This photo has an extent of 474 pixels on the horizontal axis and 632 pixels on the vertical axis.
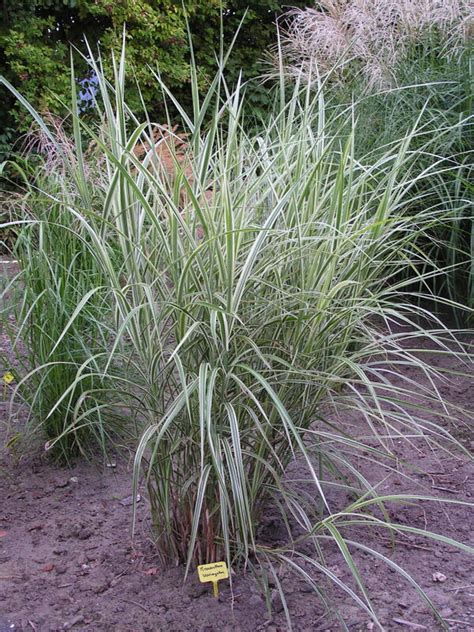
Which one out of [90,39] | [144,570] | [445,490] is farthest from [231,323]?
[90,39]

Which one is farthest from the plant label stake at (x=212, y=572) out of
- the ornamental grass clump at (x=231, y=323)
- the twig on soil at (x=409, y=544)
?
the twig on soil at (x=409, y=544)

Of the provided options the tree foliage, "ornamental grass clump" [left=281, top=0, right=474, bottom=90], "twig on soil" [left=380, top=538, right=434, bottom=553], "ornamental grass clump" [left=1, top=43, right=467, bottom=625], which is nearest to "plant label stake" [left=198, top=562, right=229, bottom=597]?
"ornamental grass clump" [left=1, top=43, right=467, bottom=625]

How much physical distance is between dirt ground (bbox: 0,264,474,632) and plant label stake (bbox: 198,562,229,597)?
0.12m

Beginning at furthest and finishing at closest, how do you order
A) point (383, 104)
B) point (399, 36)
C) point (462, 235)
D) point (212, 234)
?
1. point (399, 36)
2. point (383, 104)
3. point (462, 235)
4. point (212, 234)

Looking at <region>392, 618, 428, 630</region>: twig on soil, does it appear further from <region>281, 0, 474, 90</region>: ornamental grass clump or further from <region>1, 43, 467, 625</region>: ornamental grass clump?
<region>281, 0, 474, 90</region>: ornamental grass clump

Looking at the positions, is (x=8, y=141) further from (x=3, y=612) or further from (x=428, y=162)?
(x=3, y=612)

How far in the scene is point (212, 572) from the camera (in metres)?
1.78

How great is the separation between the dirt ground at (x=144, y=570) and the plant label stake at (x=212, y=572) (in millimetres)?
119

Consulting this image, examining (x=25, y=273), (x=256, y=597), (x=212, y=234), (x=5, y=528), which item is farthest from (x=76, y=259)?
(x=256, y=597)

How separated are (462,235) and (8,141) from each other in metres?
4.66

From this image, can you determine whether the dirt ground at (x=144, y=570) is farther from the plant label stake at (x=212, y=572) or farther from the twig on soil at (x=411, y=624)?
the plant label stake at (x=212, y=572)

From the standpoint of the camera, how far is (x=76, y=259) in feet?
9.27

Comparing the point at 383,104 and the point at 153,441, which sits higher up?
the point at 383,104

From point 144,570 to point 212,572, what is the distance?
32cm
